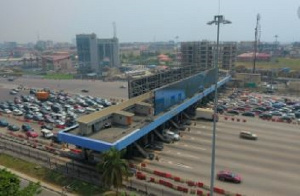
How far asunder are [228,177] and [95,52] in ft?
516

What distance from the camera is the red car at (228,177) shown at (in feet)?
121

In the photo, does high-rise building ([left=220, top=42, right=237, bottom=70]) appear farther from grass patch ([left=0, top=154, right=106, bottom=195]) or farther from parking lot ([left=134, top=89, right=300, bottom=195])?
grass patch ([left=0, top=154, right=106, bottom=195])

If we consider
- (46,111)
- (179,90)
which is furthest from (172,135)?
(46,111)

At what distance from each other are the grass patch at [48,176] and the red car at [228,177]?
51.1 ft

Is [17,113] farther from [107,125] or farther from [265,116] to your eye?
[265,116]

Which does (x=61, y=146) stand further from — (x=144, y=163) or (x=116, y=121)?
(x=144, y=163)

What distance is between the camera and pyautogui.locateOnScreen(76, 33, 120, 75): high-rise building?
18238cm

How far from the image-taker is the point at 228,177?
3706 centimetres

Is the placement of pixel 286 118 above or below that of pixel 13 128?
above

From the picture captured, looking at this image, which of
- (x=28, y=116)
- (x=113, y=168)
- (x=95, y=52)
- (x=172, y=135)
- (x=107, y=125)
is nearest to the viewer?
(x=113, y=168)

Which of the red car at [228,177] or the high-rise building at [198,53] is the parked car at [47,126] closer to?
the red car at [228,177]

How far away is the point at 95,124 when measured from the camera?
137ft

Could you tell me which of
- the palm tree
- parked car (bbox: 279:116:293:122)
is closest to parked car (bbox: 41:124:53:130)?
the palm tree

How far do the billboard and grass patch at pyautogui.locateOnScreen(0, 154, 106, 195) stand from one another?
18.9 m
